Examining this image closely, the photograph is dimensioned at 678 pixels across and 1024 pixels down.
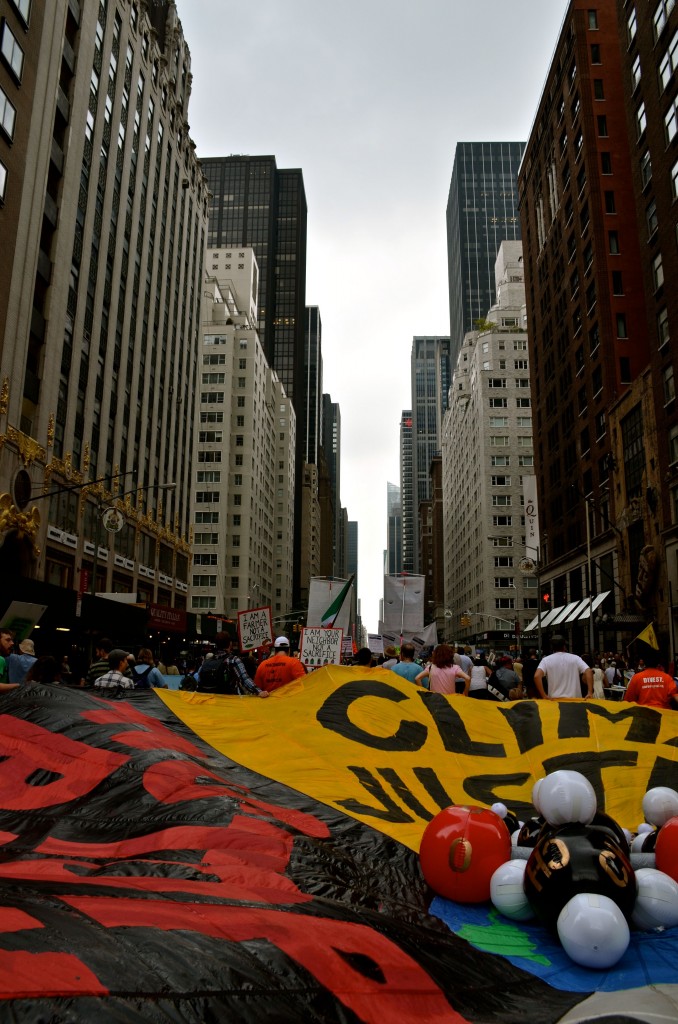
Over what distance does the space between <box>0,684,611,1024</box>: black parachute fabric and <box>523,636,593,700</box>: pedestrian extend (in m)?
4.64

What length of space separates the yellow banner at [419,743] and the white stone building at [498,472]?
83468 mm

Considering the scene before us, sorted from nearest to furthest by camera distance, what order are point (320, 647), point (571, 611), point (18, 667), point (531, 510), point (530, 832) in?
1. point (530, 832)
2. point (18, 667)
3. point (320, 647)
4. point (571, 611)
5. point (531, 510)

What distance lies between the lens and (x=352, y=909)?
3.85 meters

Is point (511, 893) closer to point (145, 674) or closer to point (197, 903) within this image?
point (197, 903)

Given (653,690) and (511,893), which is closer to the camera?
(511,893)

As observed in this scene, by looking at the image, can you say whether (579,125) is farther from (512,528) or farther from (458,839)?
(458,839)

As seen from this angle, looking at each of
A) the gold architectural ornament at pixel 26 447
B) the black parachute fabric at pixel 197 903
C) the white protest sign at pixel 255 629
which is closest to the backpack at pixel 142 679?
the white protest sign at pixel 255 629

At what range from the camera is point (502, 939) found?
4547 millimetres

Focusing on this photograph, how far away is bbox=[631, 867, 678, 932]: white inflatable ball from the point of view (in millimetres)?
4535

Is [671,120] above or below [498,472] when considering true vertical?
above

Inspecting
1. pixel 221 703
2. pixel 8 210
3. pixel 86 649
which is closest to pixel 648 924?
pixel 221 703

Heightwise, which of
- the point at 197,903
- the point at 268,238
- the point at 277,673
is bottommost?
the point at 197,903

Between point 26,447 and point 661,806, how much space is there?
3403cm

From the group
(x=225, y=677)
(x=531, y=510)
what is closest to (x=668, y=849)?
(x=225, y=677)
